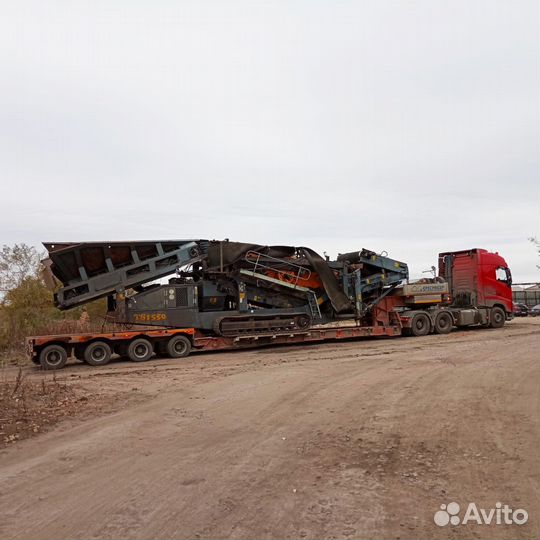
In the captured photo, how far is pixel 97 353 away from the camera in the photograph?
1441cm

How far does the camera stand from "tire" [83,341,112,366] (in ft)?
46.8

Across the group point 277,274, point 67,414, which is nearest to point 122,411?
point 67,414

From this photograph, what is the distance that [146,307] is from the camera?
15359 mm

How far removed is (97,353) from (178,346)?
2399 mm

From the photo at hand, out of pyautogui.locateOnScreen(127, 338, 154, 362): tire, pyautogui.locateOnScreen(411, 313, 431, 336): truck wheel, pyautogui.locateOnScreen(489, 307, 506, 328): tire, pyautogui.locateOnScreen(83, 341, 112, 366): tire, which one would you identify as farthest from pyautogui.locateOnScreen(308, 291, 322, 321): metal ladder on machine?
pyautogui.locateOnScreen(489, 307, 506, 328): tire

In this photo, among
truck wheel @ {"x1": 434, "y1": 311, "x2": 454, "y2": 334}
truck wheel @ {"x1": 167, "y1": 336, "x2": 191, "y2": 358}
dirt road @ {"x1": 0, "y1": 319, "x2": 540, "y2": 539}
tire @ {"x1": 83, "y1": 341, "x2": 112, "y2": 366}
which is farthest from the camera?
truck wheel @ {"x1": 434, "y1": 311, "x2": 454, "y2": 334}

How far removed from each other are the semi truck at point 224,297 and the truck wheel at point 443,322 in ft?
0.13

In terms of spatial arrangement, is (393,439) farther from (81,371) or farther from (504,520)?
(81,371)

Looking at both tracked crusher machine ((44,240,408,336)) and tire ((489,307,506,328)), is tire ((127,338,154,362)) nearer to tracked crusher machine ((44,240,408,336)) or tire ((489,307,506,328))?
tracked crusher machine ((44,240,408,336))

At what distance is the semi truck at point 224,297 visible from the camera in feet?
47.8

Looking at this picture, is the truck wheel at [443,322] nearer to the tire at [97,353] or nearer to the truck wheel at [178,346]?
the truck wheel at [178,346]

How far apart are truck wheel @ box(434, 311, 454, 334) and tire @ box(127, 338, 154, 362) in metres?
11.1

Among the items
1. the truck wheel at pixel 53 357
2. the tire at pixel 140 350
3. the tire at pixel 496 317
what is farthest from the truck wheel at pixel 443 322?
the truck wheel at pixel 53 357

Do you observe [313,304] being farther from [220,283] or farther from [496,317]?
[496,317]
